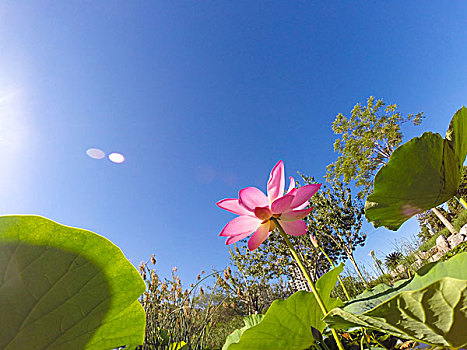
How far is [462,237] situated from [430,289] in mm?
6954

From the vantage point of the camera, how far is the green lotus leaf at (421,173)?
650 mm

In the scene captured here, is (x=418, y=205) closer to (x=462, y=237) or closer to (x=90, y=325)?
(x=90, y=325)

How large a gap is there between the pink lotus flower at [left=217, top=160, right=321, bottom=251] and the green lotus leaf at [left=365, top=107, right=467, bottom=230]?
246 millimetres

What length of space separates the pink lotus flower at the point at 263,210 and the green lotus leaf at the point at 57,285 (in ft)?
1.09

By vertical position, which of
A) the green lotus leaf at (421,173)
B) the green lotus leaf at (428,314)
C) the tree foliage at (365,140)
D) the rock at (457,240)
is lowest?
the green lotus leaf at (428,314)

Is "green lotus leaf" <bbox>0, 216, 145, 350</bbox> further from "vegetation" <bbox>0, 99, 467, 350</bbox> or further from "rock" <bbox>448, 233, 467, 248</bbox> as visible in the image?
"rock" <bbox>448, 233, 467, 248</bbox>

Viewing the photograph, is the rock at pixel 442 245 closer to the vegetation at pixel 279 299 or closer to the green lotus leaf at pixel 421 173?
the vegetation at pixel 279 299

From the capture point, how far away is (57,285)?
296 millimetres

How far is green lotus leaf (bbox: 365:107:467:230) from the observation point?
2.13 ft

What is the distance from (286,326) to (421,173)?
566mm

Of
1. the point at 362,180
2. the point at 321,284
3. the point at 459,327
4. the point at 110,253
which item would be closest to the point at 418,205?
the point at 321,284

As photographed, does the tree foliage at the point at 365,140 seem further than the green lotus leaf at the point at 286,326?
Yes

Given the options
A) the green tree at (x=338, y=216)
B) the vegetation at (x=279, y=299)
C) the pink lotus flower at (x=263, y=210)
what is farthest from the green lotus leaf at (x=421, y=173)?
the green tree at (x=338, y=216)

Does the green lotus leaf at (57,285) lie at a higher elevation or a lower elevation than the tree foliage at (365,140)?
lower
